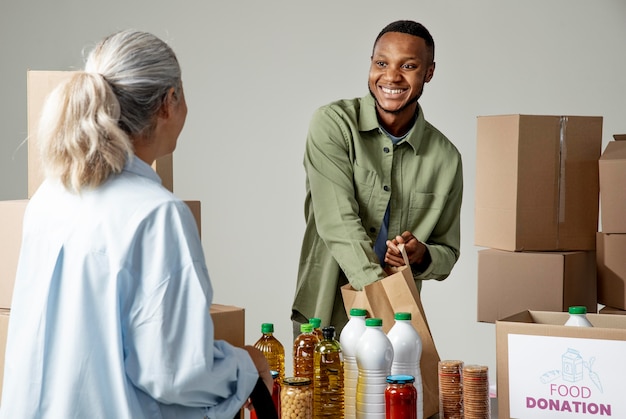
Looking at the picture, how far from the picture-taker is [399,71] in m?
2.55

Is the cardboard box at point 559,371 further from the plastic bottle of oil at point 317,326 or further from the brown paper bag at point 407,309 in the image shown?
the plastic bottle of oil at point 317,326

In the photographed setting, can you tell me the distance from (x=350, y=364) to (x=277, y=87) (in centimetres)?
270

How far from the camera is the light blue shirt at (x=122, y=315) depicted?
1.27m

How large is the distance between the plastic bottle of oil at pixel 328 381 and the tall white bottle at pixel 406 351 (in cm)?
13

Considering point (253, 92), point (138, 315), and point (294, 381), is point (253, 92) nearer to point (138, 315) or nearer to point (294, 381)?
Answer: point (294, 381)

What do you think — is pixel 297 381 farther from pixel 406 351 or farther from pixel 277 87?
pixel 277 87

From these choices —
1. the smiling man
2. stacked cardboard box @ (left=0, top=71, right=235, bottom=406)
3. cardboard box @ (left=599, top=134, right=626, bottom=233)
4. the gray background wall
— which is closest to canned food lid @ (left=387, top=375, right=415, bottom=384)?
stacked cardboard box @ (left=0, top=71, right=235, bottom=406)

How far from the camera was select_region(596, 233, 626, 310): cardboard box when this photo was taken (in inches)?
106

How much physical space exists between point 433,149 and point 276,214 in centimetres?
184

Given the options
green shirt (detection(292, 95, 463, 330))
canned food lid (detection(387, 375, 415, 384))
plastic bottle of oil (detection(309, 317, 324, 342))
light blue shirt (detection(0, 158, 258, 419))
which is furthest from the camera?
green shirt (detection(292, 95, 463, 330))

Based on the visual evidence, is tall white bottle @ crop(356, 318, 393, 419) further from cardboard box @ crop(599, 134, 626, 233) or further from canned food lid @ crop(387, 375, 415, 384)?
cardboard box @ crop(599, 134, 626, 233)

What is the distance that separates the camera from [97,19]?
436 centimetres

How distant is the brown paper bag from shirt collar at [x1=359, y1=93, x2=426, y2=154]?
710mm

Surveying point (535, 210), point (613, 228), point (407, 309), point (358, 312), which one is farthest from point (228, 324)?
point (613, 228)
